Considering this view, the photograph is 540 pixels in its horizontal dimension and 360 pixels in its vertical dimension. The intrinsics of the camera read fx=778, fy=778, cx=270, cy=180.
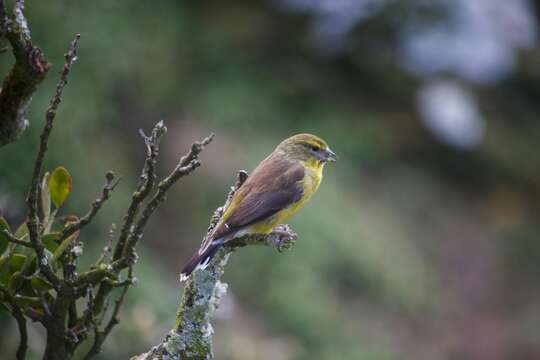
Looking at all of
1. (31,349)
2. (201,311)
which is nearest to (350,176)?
(31,349)

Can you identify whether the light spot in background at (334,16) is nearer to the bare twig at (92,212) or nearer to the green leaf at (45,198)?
the green leaf at (45,198)

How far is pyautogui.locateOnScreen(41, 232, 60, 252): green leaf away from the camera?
Answer: 229cm

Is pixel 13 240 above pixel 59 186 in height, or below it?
below

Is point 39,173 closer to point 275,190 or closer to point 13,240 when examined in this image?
point 13,240

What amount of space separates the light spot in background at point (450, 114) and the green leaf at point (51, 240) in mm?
8714

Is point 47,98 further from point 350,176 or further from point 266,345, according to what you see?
point 350,176

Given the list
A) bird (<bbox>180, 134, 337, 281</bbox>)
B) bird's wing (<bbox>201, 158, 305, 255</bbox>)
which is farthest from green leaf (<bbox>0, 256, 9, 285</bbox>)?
bird's wing (<bbox>201, 158, 305, 255</bbox>)

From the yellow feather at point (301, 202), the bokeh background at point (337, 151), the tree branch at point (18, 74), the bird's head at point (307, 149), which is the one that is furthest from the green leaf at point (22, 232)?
the bokeh background at point (337, 151)

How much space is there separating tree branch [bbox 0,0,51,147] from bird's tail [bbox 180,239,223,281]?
0.71 meters

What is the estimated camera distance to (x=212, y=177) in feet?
26.7

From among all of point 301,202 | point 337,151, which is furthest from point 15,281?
point 337,151

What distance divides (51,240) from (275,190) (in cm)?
191

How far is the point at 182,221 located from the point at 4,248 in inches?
225

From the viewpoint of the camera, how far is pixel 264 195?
154 inches
